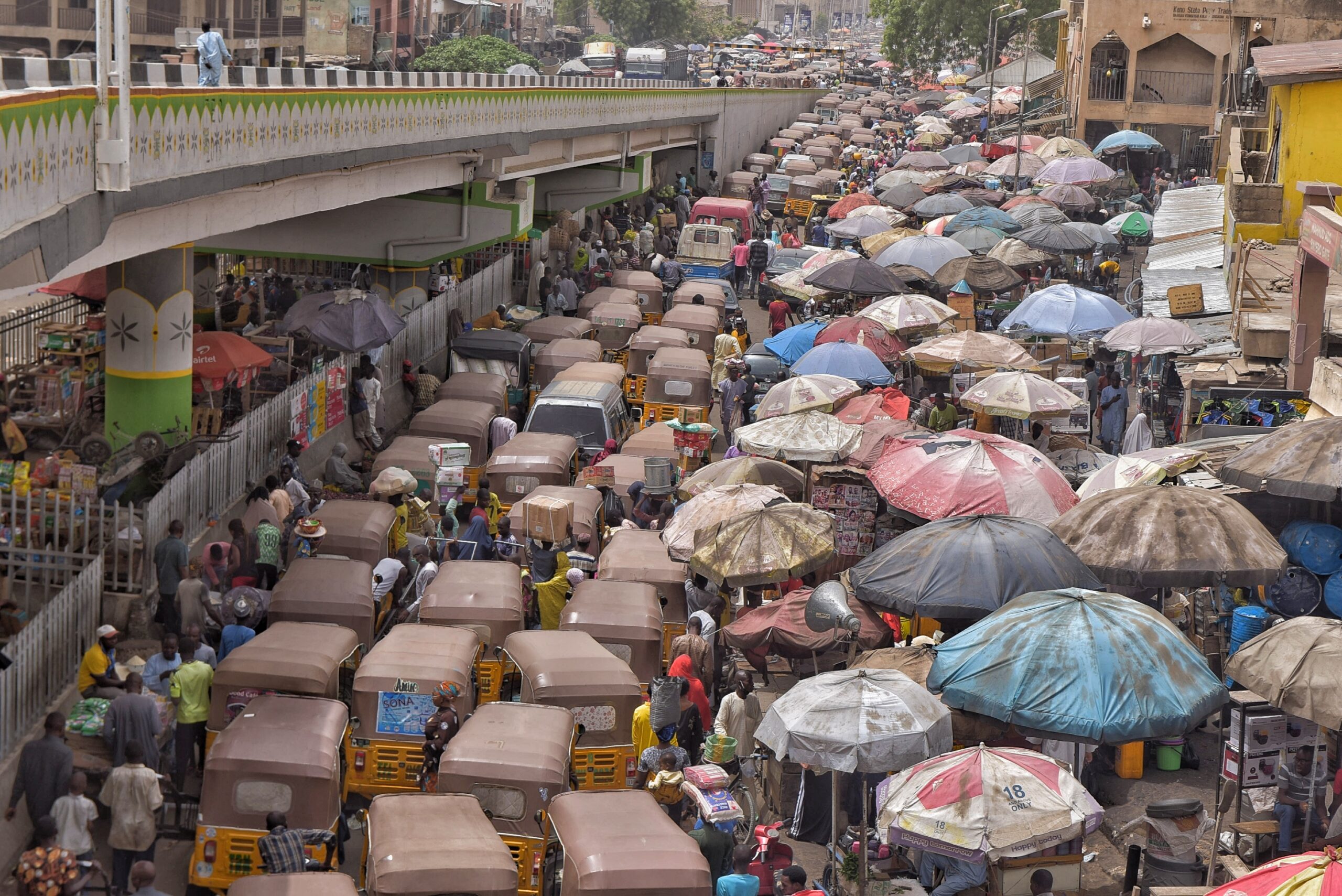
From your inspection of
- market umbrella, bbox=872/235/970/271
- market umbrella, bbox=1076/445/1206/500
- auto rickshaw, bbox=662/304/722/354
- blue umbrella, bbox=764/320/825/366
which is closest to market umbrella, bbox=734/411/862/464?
market umbrella, bbox=1076/445/1206/500

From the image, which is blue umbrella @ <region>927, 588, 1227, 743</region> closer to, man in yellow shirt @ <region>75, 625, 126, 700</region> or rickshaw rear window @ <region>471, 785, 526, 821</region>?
rickshaw rear window @ <region>471, 785, 526, 821</region>

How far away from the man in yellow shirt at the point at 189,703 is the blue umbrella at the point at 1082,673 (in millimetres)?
5705

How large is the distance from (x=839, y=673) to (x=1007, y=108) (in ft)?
214

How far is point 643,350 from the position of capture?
26.2 metres

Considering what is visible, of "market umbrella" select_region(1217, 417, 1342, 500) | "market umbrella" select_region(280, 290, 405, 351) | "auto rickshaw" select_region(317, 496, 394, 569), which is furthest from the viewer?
"market umbrella" select_region(280, 290, 405, 351)

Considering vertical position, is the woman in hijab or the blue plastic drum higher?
the blue plastic drum

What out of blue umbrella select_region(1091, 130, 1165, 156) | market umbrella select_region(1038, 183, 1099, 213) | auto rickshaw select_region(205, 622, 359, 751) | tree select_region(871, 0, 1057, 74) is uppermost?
tree select_region(871, 0, 1057, 74)

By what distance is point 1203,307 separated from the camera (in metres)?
25.2

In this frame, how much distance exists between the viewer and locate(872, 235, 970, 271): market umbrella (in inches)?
1149

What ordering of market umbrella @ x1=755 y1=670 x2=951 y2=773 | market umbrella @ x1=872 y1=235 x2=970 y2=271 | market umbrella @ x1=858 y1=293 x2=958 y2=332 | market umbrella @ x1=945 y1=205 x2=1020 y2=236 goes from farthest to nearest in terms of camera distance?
market umbrella @ x1=945 y1=205 x2=1020 y2=236, market umbrella @ x1=872 y1=235 x2=970 y2=271, market umbrella @ x1=858 y1=293 x2=958 y2=332, market umbrella @ x1=755 y1=670 x2=951 y2=773

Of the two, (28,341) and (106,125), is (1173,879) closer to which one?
(106,125)

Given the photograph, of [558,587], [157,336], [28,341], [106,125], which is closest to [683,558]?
[558,587]

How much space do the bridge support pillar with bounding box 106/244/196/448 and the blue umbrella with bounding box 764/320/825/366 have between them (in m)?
9.39

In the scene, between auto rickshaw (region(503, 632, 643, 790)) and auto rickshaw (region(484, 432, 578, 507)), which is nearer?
auto rickshaw (region(503, 632, 643, 790))
